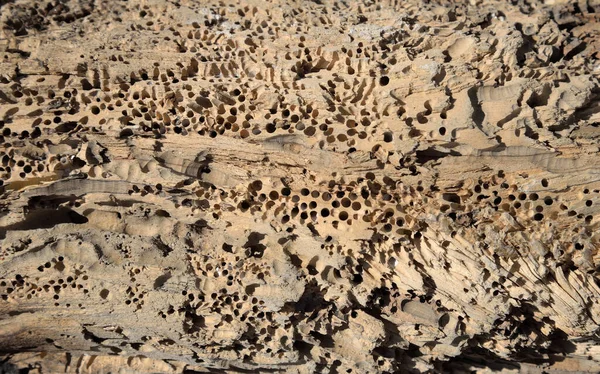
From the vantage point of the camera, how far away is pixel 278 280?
3.10 meters

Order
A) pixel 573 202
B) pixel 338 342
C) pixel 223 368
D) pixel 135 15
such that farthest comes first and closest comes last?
1. pixel 135 15
2. pixel 223 368
3. pixel 338 342
4. pixel 573 202

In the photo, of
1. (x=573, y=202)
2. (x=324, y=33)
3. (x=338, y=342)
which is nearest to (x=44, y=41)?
(x=324, y=33)

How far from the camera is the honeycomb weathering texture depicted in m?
3.03

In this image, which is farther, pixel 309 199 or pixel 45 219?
pixel 45 219

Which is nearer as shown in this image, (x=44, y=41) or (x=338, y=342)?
(x=338, y=342)

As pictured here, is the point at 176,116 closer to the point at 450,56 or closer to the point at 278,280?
the point at 278,280

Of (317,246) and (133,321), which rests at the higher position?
(317,246)

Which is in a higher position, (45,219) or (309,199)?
(309,199)

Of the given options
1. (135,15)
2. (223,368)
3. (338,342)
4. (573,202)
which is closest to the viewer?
(573,202)

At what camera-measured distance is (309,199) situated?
315 centimetres

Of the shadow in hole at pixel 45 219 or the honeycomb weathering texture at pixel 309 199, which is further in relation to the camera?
the shadow in hole at pixel 45 219

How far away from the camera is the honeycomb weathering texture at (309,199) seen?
9.95ft

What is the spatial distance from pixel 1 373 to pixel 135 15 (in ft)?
8.49

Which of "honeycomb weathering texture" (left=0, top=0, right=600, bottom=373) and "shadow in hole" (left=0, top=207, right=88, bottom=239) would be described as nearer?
"honeycomb weathering texture" (left=0, top=0, right=600, bottom=373)
